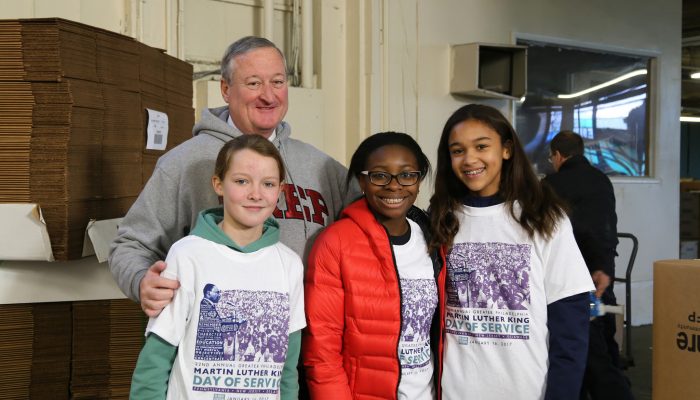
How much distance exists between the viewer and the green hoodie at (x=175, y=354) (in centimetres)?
150

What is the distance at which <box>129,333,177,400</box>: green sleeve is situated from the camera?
1.49 metres

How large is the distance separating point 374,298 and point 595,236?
7.70 ft

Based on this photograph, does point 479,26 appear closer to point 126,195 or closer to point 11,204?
point 126,195

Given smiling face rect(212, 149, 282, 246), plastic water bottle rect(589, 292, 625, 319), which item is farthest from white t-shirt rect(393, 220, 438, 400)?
plastic water bottle rect(589, 292, 625, 319)

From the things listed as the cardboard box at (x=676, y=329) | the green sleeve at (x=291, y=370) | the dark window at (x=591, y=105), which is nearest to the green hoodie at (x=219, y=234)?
the green sleeve at (x=291, y=370)

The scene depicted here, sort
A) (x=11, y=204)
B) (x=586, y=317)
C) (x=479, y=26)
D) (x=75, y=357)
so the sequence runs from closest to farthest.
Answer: (x=586, y=317) < (x=11, y=204) < (x=75, y=357) < (x=479, y=26)

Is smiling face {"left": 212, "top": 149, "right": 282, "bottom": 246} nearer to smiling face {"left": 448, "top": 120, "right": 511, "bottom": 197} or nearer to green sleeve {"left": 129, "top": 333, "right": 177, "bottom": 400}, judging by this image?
green sleeve {"left": 129, "top": 333, "right": 177, "bottom": 400}

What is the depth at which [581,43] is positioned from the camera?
5.75 meters

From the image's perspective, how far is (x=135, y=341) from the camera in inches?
96.0

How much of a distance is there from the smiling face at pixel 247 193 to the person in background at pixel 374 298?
208 mm

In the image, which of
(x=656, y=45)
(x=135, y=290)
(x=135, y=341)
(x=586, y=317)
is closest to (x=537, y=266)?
(x=586, y=317)

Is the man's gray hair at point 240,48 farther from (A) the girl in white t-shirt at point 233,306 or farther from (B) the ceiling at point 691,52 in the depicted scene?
(B) the ceiling at point 691,52

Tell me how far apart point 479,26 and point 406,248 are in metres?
3.71

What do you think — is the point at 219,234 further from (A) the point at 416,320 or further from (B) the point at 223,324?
(A) the point at 416,320
